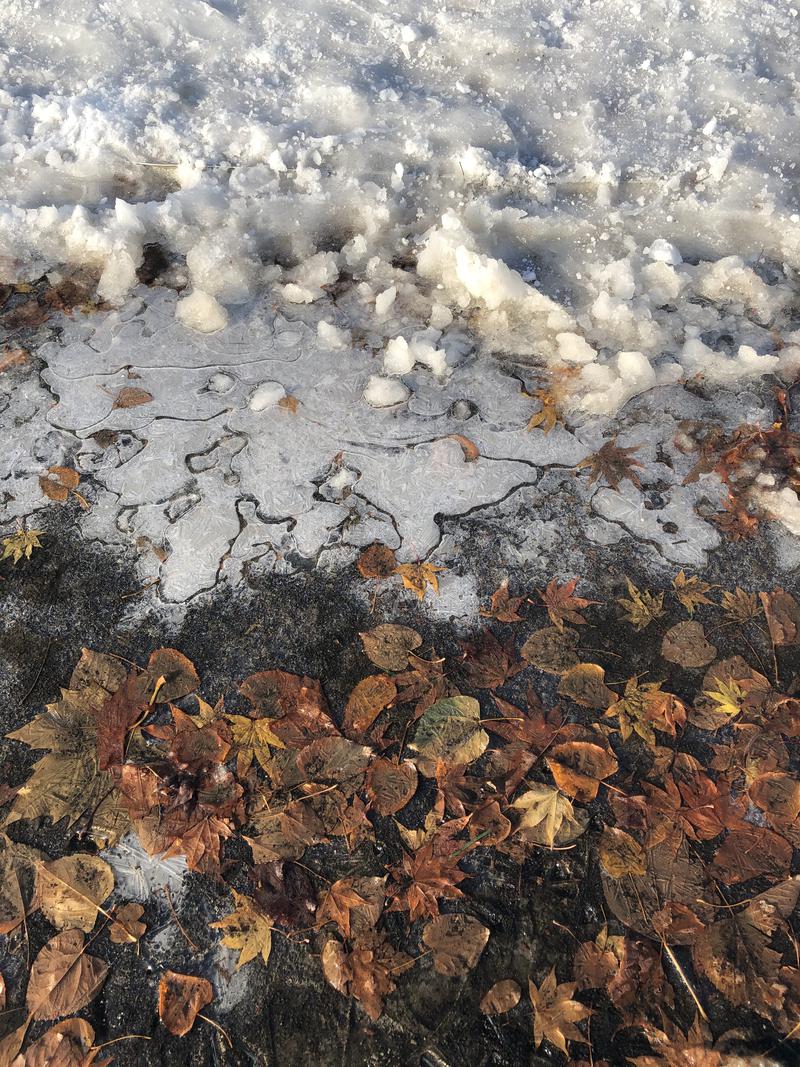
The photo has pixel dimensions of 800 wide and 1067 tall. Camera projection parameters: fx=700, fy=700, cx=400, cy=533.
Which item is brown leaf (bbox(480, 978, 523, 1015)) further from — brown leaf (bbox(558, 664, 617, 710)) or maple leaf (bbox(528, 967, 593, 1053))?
brown leaf (bbox(558, 664, 617, 710))

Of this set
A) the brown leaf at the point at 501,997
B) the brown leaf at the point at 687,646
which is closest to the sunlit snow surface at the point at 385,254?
the brown leaf at the point at 687,646

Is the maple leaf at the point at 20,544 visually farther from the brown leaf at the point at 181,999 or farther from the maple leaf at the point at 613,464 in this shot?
the maple leaf at the point at 613,464

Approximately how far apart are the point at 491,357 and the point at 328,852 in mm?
1737

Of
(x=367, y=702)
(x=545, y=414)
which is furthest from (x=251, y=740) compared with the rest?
(x=545, y=414)

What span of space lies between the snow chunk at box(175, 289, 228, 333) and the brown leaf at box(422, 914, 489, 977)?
212 centimetres

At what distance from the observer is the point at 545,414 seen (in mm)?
2408

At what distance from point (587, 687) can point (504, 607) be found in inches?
12.5

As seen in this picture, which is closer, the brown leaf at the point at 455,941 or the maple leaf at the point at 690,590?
the brown leaf at the point at 455,941

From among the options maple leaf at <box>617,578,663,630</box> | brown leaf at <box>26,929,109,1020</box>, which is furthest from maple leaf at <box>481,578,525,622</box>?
brown leaf at <box>26,929,109,1020</box>

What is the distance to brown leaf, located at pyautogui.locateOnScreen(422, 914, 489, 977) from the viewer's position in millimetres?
1528

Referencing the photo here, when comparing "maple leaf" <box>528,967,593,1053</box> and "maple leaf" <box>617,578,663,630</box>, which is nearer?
"maple leaf" <box>528,967,593,1053</box>

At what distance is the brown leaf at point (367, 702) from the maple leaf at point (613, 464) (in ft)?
3.14

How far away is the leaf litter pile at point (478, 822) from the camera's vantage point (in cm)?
149

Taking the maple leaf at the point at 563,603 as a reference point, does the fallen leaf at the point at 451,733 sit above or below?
below
